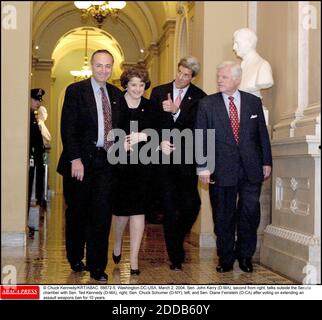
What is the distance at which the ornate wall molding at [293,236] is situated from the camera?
4.54 meters

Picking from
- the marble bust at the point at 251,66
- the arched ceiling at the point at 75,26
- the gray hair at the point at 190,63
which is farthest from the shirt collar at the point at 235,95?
the arched ceiling at the point at 75,26

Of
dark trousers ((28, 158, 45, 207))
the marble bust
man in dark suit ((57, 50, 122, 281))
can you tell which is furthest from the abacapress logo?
dark trousers ((28, 158, 45, 207))

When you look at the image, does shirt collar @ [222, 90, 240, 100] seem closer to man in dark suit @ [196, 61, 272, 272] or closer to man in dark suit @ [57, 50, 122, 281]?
man in dark suit @ [196, 61, 272, 272]

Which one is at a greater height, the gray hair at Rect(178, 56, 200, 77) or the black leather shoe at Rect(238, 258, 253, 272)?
the gray hair at Rect(178, 56, 200, 77)

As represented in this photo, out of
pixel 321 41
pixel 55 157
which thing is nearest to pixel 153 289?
pixel 321 41

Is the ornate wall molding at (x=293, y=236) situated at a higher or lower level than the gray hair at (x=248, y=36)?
lower

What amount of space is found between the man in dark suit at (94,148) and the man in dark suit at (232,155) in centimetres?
84

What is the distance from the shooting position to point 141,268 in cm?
536

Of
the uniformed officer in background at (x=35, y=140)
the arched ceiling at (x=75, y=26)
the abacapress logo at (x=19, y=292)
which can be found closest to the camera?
the abacapress logo at (x=19, y=292)

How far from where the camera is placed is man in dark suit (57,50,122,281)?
4551 mm

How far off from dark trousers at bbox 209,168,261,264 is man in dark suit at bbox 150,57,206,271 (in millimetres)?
292

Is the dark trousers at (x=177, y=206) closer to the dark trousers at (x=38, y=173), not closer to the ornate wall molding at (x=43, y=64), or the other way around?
the dark trousers at (x=38, y=173)
